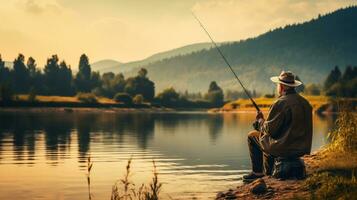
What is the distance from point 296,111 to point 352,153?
A: 666cm

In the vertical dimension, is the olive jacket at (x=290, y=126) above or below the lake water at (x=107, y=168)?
above

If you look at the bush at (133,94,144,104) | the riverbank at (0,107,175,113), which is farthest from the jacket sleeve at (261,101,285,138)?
the bush at (133,94,144,104)

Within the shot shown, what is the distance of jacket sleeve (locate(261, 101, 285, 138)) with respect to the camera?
14953 mm

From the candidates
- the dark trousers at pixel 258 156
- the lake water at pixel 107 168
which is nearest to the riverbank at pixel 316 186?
the dark trousers at pixel 258 156

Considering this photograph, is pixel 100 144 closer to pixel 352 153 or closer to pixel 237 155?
pixel 237 155

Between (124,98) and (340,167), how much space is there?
180221mm

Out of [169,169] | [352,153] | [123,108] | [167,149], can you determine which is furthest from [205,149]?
[123,108]

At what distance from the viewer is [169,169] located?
2566cm

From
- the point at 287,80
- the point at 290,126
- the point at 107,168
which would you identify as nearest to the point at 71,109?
the point at 107,168

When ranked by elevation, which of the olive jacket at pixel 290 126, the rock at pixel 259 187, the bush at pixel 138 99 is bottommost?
the rock at pixel 259 187

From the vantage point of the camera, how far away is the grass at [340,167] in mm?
13150

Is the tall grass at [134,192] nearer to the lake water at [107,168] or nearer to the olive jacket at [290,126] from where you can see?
the lake water at [107,168]

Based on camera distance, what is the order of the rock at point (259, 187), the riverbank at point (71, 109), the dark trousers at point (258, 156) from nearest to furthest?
the rock at point (259, 187), the dark trousers at point (258, 156), the riverbank at point (71, 109)

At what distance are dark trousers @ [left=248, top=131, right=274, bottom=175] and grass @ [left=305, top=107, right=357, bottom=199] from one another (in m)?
1.33
